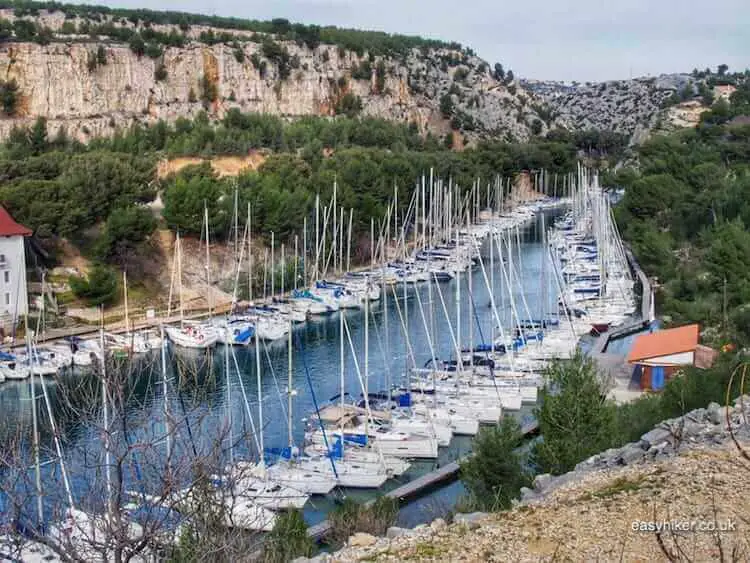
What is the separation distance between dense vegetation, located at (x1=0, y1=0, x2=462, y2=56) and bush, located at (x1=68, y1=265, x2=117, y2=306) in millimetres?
27319

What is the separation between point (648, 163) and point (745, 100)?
81.2 ft

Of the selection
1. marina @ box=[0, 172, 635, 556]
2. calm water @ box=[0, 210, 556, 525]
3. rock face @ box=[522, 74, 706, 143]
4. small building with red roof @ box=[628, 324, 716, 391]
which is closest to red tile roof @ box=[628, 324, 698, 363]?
small building with red roof @ box=[628, 324, 716, 391]

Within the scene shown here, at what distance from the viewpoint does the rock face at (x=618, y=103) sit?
4072 inches

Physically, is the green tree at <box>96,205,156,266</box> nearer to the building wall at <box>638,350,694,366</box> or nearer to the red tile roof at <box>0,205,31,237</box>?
the red tile roof at <box>0,205,31,237</box>

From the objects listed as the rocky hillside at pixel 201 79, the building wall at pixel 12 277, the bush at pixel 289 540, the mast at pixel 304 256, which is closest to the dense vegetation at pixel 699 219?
the mast at pixel 304 256

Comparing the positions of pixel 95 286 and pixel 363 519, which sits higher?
pixel 95 286

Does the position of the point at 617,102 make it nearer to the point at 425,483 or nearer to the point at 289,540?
the point at 425,483

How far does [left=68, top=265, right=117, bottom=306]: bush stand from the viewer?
31.1 m

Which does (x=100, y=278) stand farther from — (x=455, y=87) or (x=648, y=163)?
(x=455, y=87)

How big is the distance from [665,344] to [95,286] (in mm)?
18240

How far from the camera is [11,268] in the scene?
29.7 metres

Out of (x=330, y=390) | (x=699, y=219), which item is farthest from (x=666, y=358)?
(x=699, y=219)

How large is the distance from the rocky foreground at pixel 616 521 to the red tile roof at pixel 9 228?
23.8 meters

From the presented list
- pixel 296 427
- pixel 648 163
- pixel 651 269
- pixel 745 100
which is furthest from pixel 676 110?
pixel 296 427
